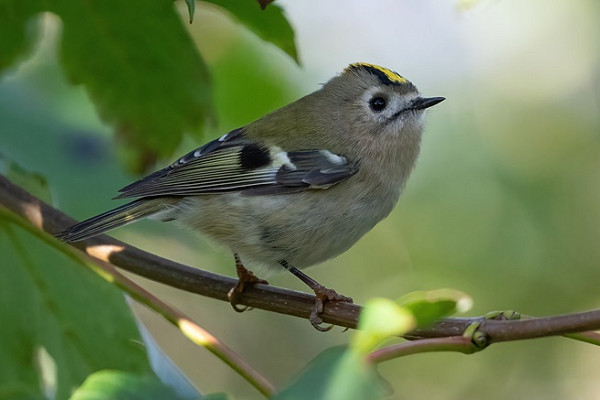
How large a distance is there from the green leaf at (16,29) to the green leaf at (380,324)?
0.90 m

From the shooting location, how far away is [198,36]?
2207mm

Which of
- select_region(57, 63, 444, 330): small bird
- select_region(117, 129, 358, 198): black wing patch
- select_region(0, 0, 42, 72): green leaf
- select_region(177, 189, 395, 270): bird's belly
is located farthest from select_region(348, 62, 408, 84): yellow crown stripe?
select_region(0, 0, 42, 72): green leaf

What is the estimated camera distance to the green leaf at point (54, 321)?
124 centimetres

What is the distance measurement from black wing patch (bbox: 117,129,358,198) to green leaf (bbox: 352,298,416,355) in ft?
3.32

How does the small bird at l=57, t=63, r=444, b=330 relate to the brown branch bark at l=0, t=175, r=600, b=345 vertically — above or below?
above

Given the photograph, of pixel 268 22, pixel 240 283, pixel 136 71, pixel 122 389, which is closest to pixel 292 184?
pixel 240 283

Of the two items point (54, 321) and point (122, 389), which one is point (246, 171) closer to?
point (54, 321)

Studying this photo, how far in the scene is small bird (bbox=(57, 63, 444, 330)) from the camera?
1.64 m

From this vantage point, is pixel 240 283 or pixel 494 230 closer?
pixel 240 283

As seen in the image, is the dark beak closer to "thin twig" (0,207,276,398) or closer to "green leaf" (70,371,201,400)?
"thin twig" (0,207,276,398)

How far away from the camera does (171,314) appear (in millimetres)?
1088

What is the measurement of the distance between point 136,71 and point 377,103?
0.82m

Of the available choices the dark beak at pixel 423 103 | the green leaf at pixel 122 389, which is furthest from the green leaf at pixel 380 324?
the dark beak at pixel 423 103

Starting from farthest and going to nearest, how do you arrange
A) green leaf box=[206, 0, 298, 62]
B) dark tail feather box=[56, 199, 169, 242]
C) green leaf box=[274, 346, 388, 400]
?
dark tail feather box=[56, 199, 169, 242], green leaf box=[206, 0, 298, 62], green leaf box=[274, 346, 388, 400]
